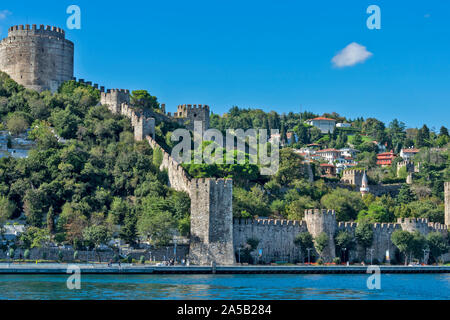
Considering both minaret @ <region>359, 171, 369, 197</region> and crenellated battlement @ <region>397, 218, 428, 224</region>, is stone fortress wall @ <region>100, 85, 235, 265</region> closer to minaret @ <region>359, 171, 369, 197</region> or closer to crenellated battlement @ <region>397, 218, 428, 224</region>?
crenellated battlement @ <region>397, 218, 428, 224</region>

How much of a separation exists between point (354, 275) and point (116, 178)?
18.2 meters

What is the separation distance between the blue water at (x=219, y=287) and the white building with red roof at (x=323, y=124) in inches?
3539

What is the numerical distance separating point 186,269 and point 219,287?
29.1 feet

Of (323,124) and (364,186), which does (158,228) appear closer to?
(364,186)

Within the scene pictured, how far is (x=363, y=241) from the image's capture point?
59250 mm

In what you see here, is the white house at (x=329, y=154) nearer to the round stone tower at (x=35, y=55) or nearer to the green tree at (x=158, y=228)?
the round stone tower at (x=35, y=55)

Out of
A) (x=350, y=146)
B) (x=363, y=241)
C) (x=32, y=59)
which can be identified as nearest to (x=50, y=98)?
(x=32, y=59)

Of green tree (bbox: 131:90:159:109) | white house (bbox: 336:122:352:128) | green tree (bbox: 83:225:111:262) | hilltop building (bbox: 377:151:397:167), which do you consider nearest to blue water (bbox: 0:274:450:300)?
green tree (bbox: 83:225:111:262)

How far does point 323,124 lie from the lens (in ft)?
468

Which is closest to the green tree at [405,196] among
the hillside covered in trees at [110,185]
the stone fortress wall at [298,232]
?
the hillside covered in trees at [110,185]

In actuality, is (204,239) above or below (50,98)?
below
